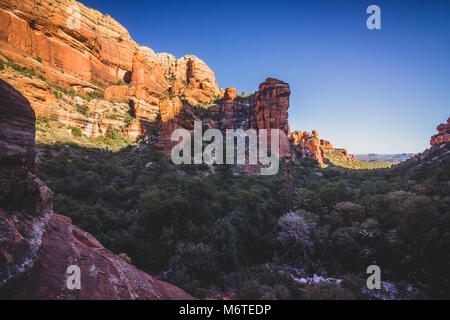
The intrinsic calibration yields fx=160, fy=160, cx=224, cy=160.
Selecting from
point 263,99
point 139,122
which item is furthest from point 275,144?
point 139,122

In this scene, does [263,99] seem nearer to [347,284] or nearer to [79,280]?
[347,284]

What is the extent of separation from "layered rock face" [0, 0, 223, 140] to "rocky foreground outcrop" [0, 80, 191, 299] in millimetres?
27562

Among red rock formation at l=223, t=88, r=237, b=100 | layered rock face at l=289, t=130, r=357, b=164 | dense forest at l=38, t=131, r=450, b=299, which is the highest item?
red rock formation at l=223, t=88, r=237, b=100

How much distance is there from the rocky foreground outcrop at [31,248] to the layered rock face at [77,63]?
90.4ft

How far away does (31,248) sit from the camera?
9.51 feet

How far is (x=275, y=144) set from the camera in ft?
107

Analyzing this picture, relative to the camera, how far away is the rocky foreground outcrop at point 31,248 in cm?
262

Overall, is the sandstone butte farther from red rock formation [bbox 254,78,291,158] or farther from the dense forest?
the dense forest

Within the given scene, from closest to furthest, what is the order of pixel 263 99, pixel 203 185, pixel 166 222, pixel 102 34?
pixel 166 222, pixel 203 185, pixel 263 99, pixel 102 34

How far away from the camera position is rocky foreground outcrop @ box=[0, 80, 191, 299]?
8.59 feet

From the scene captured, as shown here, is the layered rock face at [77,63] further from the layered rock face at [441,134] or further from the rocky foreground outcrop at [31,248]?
the layered rock face at [441,134]

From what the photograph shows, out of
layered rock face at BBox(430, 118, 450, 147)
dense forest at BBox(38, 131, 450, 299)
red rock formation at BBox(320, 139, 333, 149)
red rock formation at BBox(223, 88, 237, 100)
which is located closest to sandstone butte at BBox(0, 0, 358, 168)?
red rock formation at BBox(223, 88, 237, 100)

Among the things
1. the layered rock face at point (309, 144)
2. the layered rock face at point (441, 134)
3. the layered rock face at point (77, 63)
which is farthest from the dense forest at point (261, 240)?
the layered rock face at point (441, 134)
